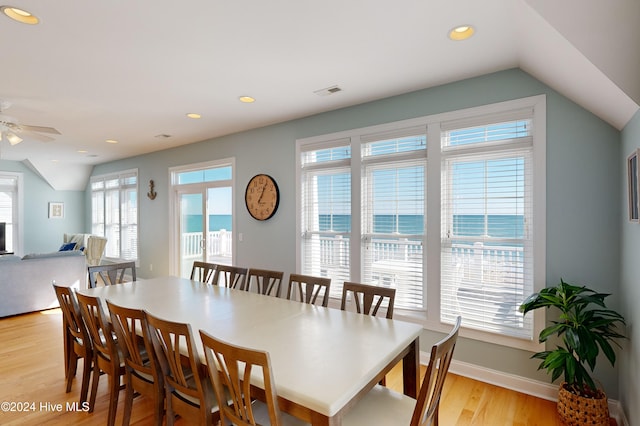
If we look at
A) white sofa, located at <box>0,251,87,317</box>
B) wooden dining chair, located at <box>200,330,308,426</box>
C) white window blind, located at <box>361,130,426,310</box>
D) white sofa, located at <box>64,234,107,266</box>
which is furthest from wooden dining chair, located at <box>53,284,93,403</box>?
white sofa, located at <box>64,234,107,266</box>

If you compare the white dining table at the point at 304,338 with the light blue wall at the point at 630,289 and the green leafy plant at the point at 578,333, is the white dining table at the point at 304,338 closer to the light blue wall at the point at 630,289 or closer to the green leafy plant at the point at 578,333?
the green leafy plant at the point at 578,333

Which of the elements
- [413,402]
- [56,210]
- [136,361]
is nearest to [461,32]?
[413,402]

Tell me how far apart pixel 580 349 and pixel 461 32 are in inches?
84.4

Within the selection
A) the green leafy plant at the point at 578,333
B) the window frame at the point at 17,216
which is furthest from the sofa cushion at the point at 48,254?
the green leafy plant at the point at 578,333

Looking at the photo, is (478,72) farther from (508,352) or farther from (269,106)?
(508,352)

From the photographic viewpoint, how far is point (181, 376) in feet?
5.34

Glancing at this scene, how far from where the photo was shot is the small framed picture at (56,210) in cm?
805

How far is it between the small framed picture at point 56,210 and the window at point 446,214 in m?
7.71

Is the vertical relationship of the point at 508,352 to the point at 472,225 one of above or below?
below

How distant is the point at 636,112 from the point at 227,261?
4894 mm

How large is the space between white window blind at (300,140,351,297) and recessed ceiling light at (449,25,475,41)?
1.67 meters

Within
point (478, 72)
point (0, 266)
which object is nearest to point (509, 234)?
point (478, 72)

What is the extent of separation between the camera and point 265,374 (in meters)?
1.20

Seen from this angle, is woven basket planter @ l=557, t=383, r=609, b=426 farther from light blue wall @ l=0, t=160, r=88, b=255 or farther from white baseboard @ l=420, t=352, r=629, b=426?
light blue wall @ l=0, t=160, r=88, b=255
